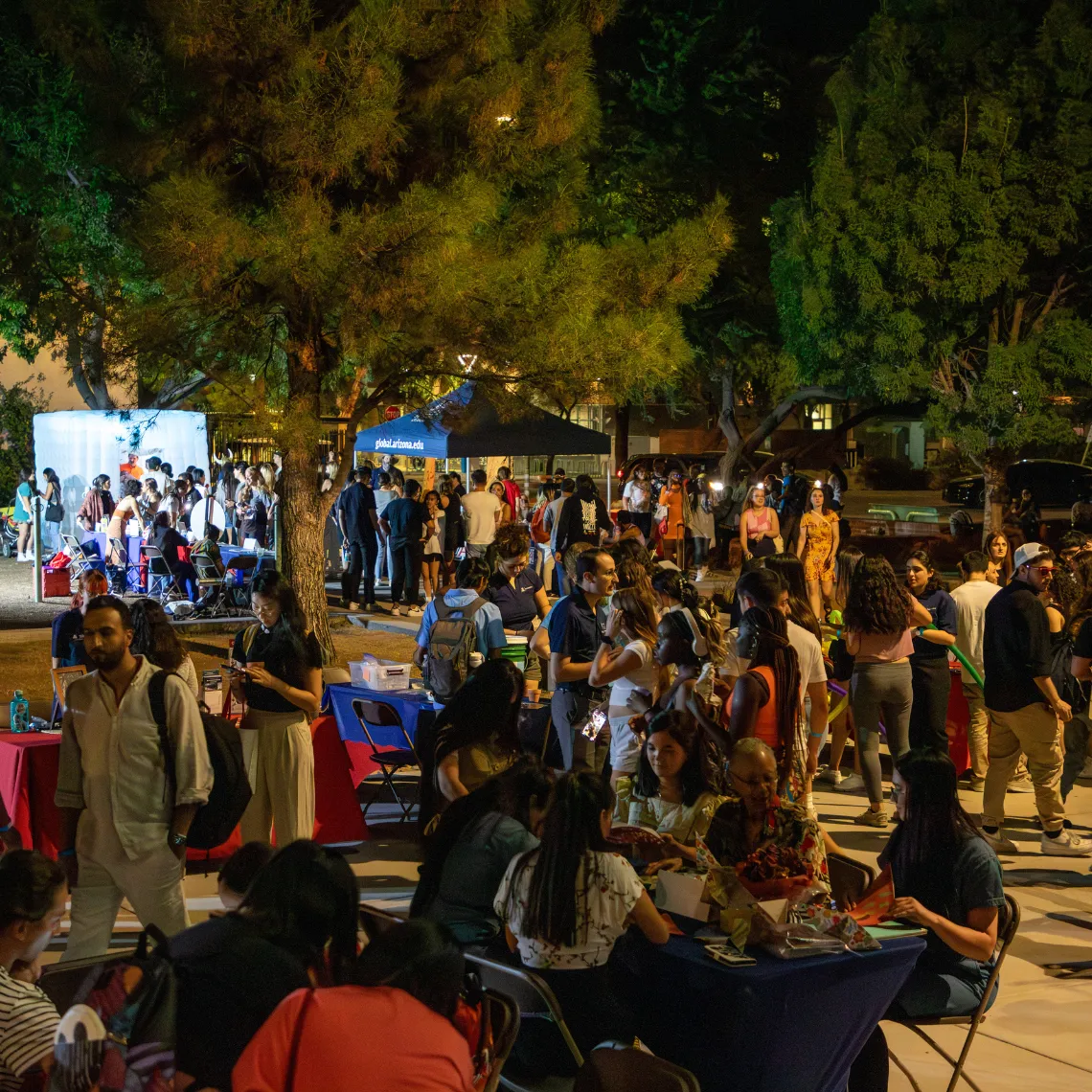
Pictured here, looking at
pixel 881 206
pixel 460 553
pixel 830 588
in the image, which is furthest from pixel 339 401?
pixel 881 206

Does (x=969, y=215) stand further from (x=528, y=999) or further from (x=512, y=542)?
(x=528, y=999)

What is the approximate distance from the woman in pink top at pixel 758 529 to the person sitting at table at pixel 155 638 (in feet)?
31.5

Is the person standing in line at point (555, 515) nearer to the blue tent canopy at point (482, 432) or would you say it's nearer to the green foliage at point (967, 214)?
the blue tent canopy at point (482, 432)

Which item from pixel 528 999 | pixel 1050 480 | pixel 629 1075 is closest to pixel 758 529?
pixel 528 999

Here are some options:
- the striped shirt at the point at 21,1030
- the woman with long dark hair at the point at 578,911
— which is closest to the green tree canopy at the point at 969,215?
the woman with long dark hair at the point at 578,911

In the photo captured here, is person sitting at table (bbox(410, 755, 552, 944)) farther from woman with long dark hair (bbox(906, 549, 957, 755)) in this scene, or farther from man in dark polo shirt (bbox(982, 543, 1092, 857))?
woman with long dark hair (bbox(906, 549, 957, 755))

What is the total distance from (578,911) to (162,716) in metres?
1.94

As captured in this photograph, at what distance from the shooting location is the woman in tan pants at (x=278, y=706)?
6770 mm

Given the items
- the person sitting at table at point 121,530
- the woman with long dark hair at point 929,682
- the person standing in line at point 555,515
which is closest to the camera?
the woman with long dark hair at point 929,682

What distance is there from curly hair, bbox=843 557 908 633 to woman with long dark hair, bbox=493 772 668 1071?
14.3ft

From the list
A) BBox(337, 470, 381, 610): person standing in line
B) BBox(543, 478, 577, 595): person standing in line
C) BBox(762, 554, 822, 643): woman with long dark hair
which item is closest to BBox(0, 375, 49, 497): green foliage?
BBox(337, 470, 381, 610): person standing in line

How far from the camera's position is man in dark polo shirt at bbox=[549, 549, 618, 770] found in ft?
26.3

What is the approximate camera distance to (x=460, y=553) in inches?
740

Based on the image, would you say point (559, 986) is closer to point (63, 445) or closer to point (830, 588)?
point (830, 588)
